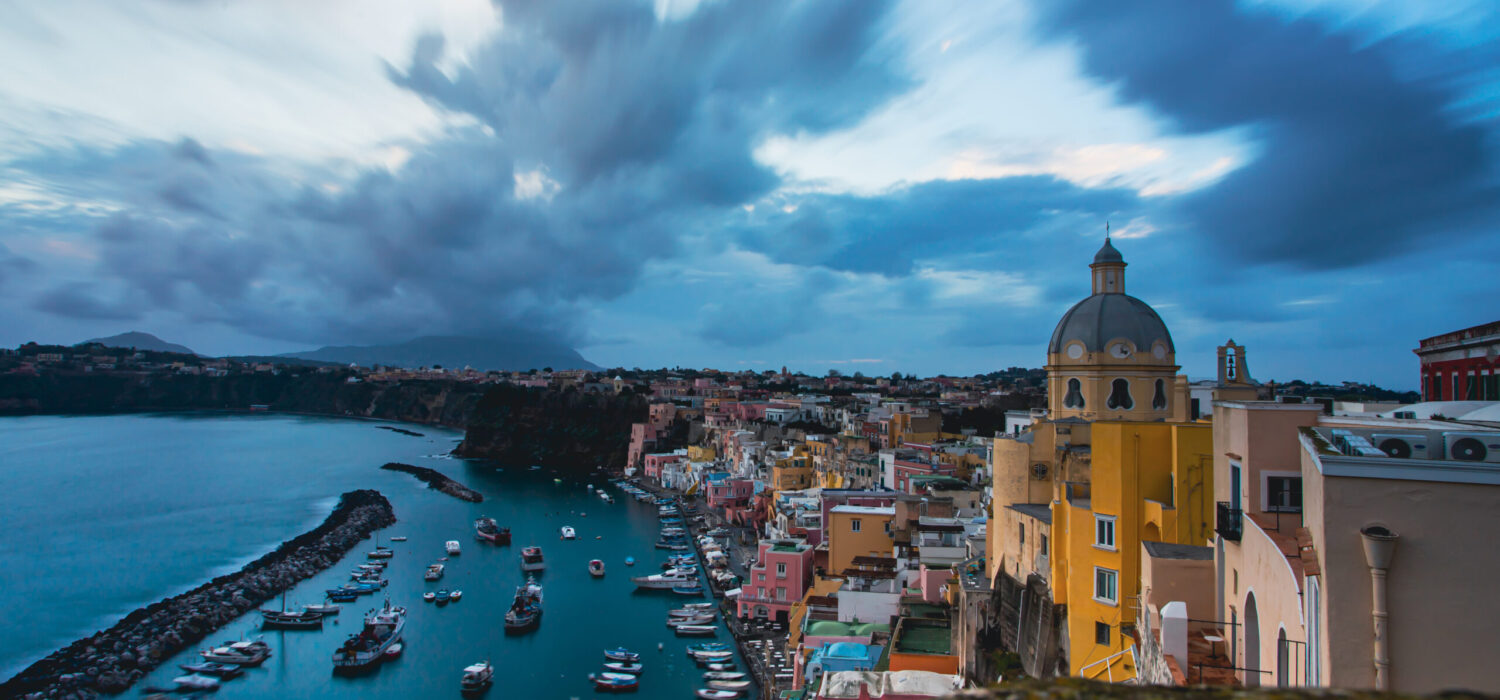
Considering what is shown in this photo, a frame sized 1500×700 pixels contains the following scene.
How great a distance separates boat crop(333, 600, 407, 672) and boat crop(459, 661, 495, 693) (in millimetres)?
2808

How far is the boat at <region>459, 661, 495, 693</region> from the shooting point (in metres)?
19.8

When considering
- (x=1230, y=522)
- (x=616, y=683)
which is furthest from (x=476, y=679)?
(x=1230, y=522)

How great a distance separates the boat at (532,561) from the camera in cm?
3112

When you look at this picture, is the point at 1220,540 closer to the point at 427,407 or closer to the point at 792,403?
the point at 792,403

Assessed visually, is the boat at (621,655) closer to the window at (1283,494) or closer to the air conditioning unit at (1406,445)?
the window at (1283,494)

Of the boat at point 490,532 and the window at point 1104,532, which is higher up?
the window at point 1104,532

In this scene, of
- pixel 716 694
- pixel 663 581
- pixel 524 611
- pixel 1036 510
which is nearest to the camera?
pixel 1036 510

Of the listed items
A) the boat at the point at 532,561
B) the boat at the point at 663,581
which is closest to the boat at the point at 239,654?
the boat at the point at 532,561

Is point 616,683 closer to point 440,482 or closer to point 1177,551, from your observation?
point 1177,551

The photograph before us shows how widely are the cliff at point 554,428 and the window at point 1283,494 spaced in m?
61.8

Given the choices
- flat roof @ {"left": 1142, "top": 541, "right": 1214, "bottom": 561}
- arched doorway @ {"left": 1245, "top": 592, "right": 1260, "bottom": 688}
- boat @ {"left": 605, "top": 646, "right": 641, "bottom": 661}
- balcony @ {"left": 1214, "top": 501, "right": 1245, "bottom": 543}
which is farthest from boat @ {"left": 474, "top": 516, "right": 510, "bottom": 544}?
arched doorway @ {"left": 1245, "top": 592, "right": 1260, "bottom": 688}

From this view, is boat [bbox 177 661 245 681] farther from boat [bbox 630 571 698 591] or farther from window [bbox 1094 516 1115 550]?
window [bbox 1094 516 1115 550]

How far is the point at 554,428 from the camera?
73000 millimetres

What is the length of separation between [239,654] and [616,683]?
994cm
